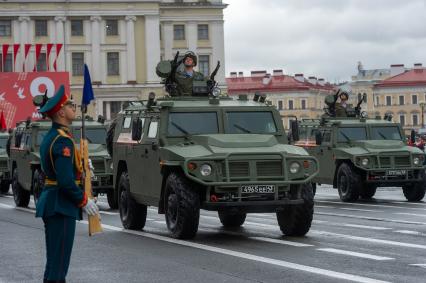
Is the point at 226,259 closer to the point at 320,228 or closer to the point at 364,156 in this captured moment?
the point at 320,228

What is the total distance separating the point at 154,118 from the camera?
1769cm

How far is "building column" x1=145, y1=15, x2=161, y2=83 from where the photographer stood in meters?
109

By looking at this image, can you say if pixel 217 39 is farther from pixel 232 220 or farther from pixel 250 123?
pixel 250 123

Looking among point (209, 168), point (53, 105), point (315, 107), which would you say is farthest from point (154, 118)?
point (315, 107)

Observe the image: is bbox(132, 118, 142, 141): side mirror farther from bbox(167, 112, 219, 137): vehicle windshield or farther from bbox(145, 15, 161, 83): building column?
bbox(145, 15, 161, 83): building column

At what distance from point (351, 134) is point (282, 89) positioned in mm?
142125

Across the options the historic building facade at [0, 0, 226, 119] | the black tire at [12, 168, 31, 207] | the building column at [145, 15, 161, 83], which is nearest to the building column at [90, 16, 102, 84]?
the historic building facade at [0, 0, 226, 119]

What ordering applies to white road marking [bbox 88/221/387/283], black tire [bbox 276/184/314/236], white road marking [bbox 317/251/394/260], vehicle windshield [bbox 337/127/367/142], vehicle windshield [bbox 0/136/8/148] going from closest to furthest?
white road marking [bbox 88/221/387/283]
white road marking [bbox 317/251/394/260]
black tire [bbox 276/184/314/236]
vehicle windshield [bbox 337/127/367/142]
vehicle windshield [bbox 0/136/8/148]

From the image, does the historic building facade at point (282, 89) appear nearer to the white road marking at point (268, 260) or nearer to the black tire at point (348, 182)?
the black tire at point (348, 182)

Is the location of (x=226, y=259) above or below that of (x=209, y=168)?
below

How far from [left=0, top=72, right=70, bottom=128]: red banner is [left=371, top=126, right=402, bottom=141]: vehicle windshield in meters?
29.8

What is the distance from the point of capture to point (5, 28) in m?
107

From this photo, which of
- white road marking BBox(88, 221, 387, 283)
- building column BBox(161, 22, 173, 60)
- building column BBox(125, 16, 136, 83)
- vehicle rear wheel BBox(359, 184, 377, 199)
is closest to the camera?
white road marking BBox(88, 221, 387, 283)

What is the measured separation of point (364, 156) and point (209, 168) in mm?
11523
